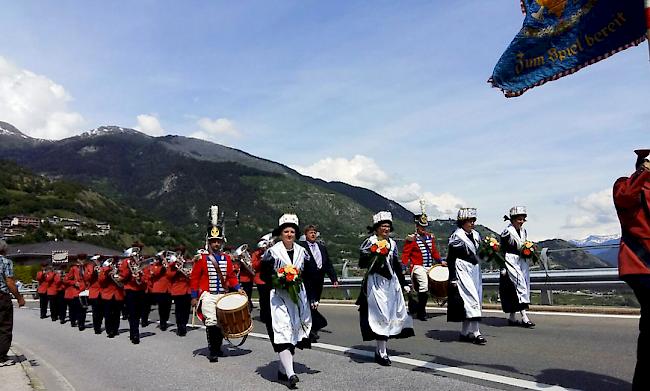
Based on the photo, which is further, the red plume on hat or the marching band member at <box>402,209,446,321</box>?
the marching band member at <box>402,209,446,321</box>

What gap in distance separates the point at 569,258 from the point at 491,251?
3441 mm

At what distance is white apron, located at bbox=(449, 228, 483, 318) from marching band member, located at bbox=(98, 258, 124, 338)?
8395 millimetres

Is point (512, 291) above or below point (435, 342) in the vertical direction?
above

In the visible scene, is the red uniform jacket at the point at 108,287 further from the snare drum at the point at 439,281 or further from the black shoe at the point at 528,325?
the black shoe at the point at 528,325

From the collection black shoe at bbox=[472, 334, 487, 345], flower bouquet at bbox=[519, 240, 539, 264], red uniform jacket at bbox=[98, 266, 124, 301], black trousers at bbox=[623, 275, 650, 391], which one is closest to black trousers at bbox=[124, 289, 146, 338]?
red uniform jacket at bbox=[98, 266, 124, 301]

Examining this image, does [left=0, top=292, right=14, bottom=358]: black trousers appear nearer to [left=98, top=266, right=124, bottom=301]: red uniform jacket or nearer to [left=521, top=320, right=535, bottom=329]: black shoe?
[left=98, top=266, right=124, bottom=301]: red uniform jacket

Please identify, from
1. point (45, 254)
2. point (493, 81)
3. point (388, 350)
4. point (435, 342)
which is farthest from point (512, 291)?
point (45, 254)

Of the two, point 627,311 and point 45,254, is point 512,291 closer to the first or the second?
point 627,311

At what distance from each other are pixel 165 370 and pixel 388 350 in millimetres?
3437

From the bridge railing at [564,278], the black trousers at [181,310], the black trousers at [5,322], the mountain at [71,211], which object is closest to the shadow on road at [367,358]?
the bridge railing at [564,278]

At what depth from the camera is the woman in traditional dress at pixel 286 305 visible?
740 cm

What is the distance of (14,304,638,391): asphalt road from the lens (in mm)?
6762

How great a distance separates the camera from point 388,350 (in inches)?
359

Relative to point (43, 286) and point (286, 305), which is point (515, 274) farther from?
point (43, 286)
